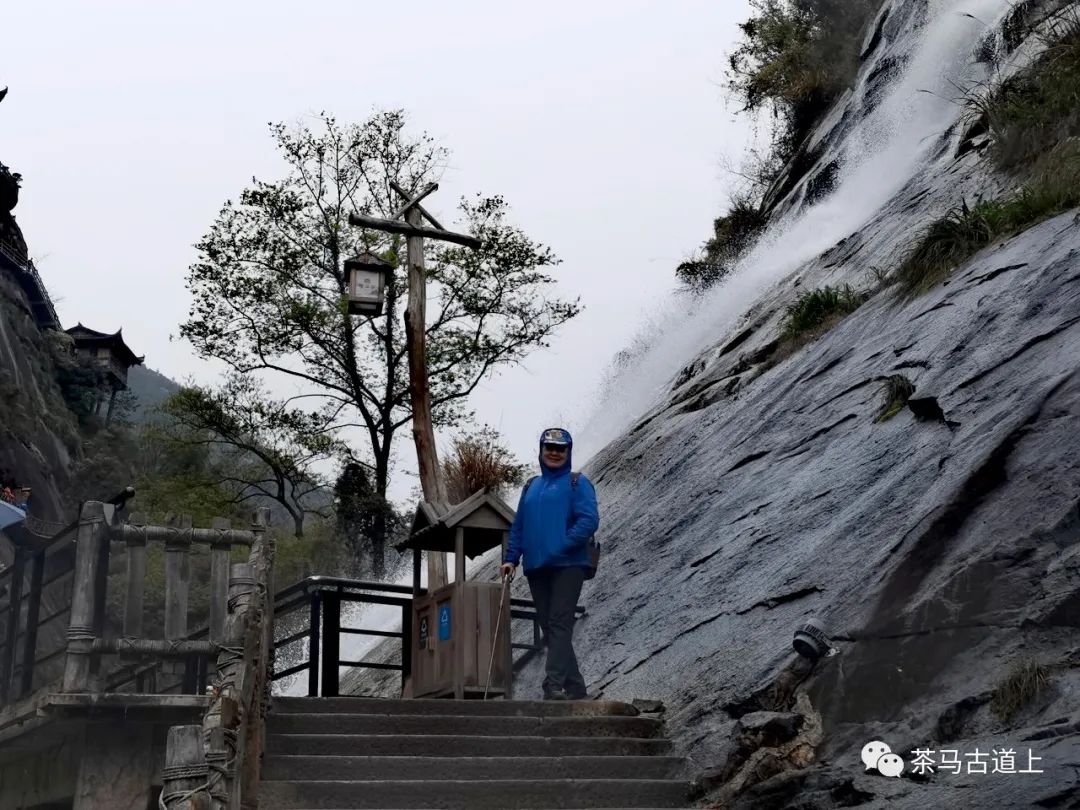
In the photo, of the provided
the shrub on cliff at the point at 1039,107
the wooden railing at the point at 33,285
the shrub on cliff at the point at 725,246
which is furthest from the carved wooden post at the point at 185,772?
the wooden railing at the point at 33,285

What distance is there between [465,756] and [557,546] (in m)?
1.93

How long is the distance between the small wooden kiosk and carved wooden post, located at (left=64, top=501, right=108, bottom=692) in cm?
266

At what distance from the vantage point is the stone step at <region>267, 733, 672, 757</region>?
7.35 m

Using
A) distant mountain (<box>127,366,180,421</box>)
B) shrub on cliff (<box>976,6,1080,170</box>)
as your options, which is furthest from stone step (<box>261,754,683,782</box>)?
distant mountain (<box>127,366,180,421</box>)

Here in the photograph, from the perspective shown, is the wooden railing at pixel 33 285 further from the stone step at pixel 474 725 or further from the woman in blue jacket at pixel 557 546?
the stone step at pixel 474 725

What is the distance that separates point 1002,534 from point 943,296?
3.89m

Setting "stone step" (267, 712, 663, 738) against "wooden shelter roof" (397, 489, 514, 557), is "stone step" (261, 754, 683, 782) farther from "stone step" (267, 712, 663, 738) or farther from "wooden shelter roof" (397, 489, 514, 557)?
"wooden shelter roof" (397, 489, 514, 557)

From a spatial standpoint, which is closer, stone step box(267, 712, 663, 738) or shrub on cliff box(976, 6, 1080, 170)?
stone step box(267, 712, 663, 738)

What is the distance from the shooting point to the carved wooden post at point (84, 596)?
752cm

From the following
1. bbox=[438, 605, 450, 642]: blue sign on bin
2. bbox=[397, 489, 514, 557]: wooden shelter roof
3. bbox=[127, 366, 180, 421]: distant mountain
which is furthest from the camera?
bbox=[127, 366, 180, 421]: distant mountain

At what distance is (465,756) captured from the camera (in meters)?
7.37

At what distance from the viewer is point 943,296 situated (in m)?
9.90

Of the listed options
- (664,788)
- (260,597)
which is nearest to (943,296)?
(664,788)

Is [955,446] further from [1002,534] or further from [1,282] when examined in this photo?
[1,282]
